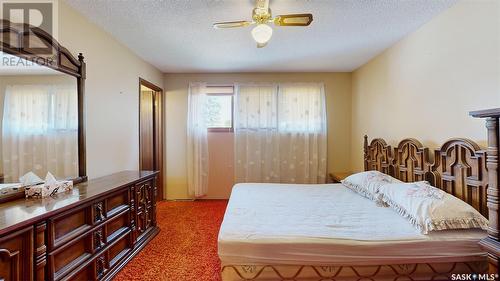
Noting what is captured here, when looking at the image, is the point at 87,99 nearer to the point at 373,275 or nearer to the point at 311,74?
the point at 373,275

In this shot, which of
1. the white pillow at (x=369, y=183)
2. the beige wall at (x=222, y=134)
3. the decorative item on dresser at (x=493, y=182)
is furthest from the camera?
the beige wall at (x=222, y=134)

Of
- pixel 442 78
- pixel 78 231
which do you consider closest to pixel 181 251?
pixel 78 231

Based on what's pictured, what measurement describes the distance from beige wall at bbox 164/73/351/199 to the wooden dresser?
1764 mm

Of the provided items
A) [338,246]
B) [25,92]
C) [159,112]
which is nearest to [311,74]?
[159,112]

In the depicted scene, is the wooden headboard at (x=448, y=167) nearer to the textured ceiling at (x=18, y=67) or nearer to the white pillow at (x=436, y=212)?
the white pillow at (x=436, y=212)

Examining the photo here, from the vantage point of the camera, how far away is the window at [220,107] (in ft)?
14.7

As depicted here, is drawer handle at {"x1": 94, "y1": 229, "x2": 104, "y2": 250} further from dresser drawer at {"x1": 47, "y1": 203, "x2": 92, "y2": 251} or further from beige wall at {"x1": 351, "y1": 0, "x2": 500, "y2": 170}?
beige wall at {"x1": 351, "y1": 0, "x2": 500, "y2": 170}

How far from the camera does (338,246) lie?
1.56 m

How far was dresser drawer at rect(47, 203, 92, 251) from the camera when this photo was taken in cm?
143

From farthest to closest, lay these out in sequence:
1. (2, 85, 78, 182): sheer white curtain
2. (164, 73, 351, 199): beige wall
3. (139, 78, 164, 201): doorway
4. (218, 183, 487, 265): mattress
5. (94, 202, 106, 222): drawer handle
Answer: (164, 73, 351, 199): beige wall
(139, 78, 164, 201): doorway
(94, 202, 106, 222): drawer handle
(2, 85, 78, 182): sheer white curtain
(218, 183, 487, 265): mattress

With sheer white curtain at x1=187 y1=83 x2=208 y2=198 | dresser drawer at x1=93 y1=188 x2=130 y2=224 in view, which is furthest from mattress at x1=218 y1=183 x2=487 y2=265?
sheer white curtain at x1=187 y1=83 x2=208 y2=198

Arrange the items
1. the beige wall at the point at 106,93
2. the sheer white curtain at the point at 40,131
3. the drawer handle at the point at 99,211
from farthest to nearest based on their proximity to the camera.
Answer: the beige wall at the point at 106,93, the drawer handle at the point at 99,211, the sheer white curtain at the point at 40,131

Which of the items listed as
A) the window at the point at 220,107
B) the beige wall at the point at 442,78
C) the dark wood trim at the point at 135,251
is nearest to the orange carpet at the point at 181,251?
the dark wood trim at the point at 135,251

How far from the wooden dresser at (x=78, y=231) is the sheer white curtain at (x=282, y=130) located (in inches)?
82.1
